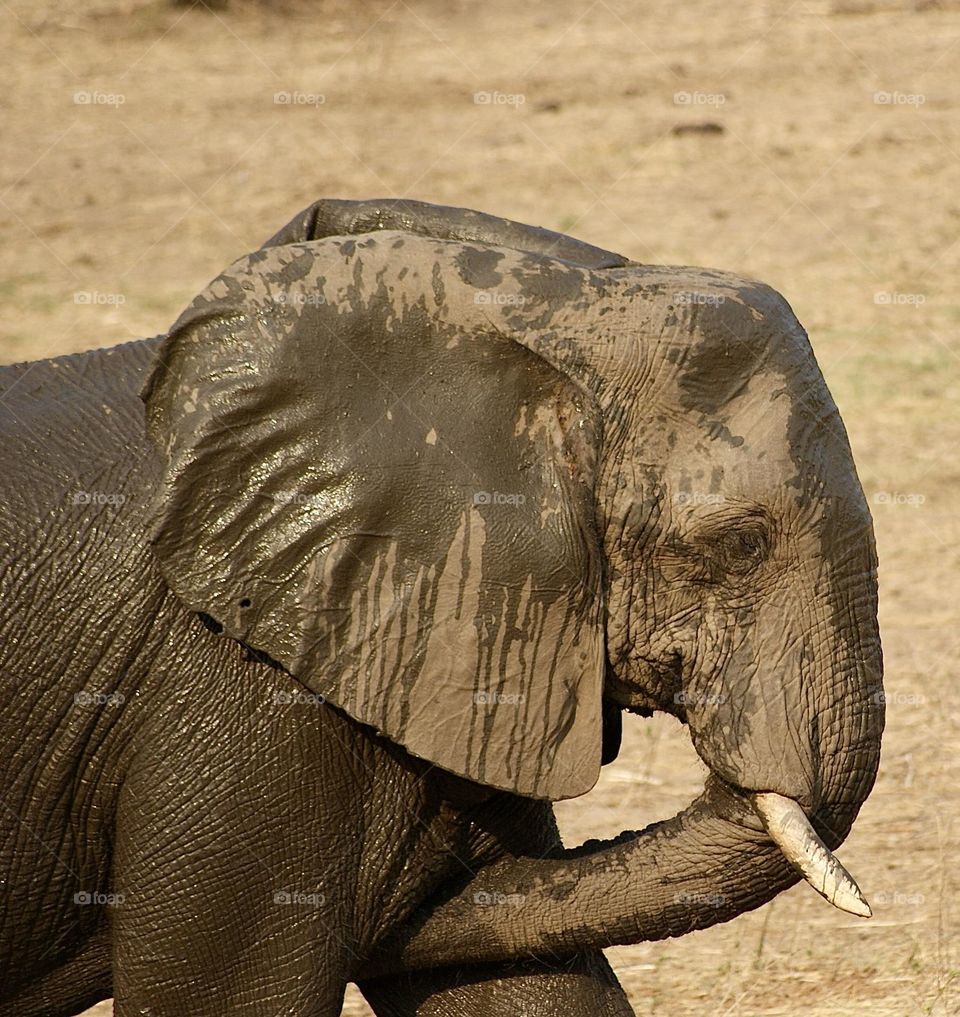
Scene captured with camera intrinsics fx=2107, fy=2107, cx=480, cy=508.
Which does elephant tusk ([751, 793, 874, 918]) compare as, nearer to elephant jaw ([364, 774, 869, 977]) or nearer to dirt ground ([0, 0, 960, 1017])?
elephant jaw ([364, 774, 869, 977])

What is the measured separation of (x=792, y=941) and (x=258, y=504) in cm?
274

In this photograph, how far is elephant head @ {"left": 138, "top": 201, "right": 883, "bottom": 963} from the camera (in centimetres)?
366

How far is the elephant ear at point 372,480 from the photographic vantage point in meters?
3.66

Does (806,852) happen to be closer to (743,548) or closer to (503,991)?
(743,548)

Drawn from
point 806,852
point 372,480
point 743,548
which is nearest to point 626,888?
point 806,852

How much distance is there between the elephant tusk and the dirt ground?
12.6ft

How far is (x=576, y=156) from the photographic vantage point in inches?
549

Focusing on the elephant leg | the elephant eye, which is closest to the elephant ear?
the elephant eye

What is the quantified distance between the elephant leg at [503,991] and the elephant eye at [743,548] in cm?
105

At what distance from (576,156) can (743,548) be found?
10.6 metres

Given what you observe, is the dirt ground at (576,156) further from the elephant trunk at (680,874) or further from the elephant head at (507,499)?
the elephant head at (507,499)

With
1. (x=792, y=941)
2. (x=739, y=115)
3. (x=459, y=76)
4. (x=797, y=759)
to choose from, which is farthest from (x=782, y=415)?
(x=459, y=76)

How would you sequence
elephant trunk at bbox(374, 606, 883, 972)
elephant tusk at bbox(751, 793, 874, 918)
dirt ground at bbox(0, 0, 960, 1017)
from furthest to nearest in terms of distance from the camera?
dirt ground at bbox(0, 0, 960, 1017), elephant trunk at bbox(374, 606, 883, 972), elephant tusk at bbox(751, 793, 874, 918)

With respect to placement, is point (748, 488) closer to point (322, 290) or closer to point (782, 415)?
point (782, 415)
